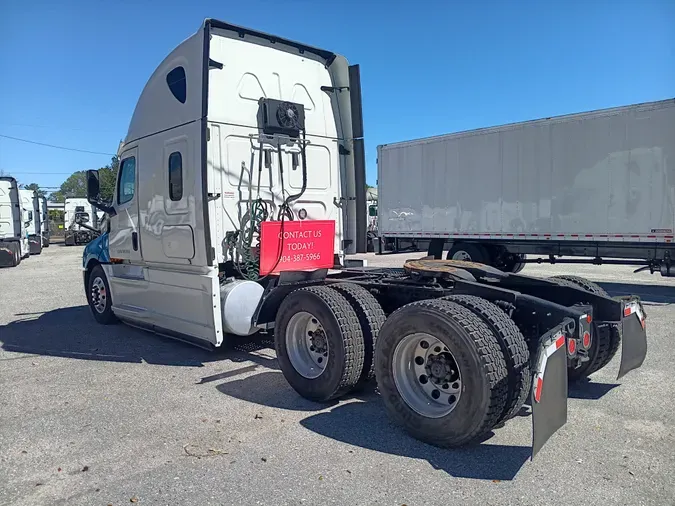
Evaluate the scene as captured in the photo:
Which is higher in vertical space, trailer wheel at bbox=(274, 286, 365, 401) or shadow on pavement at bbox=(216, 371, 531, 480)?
trailer wheel at bbox=(274, 286, 365, 401)

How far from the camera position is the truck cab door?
749cm

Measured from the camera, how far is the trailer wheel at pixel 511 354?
12.4 feet

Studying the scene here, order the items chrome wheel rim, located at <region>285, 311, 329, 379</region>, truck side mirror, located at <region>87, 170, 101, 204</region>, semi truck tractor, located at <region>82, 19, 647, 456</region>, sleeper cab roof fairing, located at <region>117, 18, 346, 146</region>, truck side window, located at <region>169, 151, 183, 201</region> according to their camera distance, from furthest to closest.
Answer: truck side mirror, located at <region>87, 170, 101, 204</region>, truck side window, located at <region>169, 151, 183, 201</region>, sleeper cab roof fairing, located at <region>117, 18, 346, 146</region>, chrome wheel rim, located at <region>285, 311, 329, 379</region>, semi truck tractor, located at <region>82, 19, 647, 456</region>

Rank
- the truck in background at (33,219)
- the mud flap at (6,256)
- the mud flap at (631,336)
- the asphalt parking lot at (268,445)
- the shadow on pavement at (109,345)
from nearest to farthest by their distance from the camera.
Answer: the asphalt parking lot at (268,445), the mud flap at (631,336), the shadow on pavement at (109,345), the mud flap at (6,256), the truck in background at (33,219)

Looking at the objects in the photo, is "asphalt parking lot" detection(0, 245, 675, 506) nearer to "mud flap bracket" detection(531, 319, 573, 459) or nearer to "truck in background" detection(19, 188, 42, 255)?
"mud flap bracket" detection(531, 319, 573, 459)

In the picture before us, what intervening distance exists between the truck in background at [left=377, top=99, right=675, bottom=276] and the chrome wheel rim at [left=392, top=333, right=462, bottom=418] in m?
8.75

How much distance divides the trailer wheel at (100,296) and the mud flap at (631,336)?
23.4 feet

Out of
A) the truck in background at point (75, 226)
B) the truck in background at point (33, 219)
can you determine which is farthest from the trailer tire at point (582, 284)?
the truck in background at point (75, 226)

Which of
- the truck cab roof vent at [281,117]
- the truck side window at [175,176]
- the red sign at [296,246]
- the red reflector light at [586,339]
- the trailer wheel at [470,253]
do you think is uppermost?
the truck cab roof vent at [281,117]

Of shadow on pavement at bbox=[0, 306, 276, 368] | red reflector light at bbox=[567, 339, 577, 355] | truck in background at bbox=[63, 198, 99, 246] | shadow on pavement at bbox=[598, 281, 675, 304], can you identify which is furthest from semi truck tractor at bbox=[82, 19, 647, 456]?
truck in background at bbox=[63, 198, 99, 246]

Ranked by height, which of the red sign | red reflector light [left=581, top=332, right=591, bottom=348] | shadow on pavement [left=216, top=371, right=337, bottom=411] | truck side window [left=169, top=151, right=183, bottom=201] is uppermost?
truck side window [left=169, top=151, right=183, bottom=201]

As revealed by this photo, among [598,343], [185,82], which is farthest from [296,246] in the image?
[598,343]

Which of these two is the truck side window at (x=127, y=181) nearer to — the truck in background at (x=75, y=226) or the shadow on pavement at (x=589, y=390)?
the shadow on pavement at (x=589, y=390)

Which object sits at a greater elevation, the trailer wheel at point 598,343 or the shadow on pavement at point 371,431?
the trailer wheel at point 598,343
